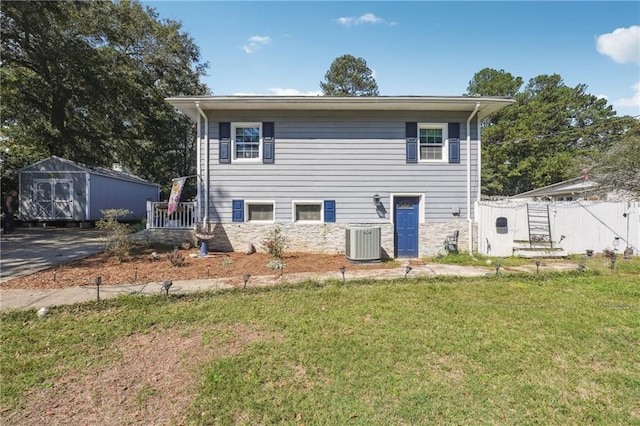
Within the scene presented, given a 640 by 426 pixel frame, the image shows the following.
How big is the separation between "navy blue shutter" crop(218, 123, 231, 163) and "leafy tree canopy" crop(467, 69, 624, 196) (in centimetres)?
2512

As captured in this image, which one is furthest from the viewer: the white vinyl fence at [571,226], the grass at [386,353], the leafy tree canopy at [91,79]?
the leafy tree canopy at [91,79]

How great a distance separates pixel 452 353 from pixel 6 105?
2308 centimetres

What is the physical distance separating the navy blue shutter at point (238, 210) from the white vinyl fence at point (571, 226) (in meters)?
7.43

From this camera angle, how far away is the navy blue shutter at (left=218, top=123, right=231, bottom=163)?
30.3ft

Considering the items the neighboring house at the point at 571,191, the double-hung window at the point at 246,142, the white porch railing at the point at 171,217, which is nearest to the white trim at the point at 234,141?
the double-hung window at the point at 246,142

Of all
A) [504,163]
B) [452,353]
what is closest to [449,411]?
[452,353]

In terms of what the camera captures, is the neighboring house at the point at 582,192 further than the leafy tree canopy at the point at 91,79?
No

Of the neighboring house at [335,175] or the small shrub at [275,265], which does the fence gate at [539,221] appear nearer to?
the neighboring house at [335,175]

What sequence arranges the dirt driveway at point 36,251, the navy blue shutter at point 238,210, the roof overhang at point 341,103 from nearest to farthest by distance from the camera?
1. the dirt driveway at point 36,251
2. the roof overhang at point 341,103
3. the navy blue shutter at point 238,210

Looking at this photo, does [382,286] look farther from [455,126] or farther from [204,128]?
[204,128]

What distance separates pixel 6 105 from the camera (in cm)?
1560

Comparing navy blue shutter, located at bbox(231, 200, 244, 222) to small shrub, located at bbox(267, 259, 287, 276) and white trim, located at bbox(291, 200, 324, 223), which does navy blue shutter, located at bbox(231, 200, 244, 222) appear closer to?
white trim, located at bbox(291, 200, 324, 223)

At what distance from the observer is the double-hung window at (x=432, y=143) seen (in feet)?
31.0

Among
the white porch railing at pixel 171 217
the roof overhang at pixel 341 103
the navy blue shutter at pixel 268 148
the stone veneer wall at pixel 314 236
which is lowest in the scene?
the stone veneer wall at pixel 314 236
